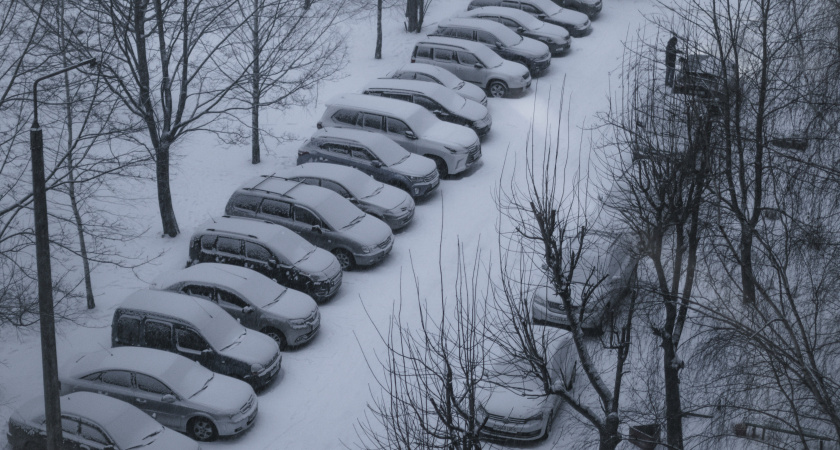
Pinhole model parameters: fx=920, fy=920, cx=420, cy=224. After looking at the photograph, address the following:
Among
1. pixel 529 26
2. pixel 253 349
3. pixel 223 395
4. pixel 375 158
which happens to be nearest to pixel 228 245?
pixel 253 349

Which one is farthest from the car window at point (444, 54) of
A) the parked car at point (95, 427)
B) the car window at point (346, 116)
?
the parked car at point (95, 427)

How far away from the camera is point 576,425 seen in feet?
48.8

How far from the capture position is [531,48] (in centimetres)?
2833

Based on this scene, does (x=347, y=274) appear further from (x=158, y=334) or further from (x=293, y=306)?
(x=158, y=334)

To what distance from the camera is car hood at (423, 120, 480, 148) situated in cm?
2245

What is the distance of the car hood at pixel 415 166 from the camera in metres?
21.2

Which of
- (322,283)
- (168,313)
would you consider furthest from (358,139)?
(168,313)

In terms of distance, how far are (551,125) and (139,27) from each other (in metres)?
11.5

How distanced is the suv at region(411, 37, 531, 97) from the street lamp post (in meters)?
17.1

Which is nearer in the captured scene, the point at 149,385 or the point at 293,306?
the point at 149,385

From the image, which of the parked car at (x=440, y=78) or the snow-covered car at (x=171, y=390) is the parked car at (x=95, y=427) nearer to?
the snow-covered car at (x=171, y=390)

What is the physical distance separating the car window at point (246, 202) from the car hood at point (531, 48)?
12.0 meters

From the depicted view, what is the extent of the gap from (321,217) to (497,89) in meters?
9.85

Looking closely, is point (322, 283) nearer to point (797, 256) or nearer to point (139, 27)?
point (139, 27)
